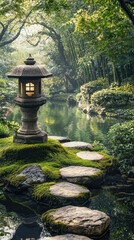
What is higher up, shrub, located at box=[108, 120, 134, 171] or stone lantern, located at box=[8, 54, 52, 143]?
stone lantern, located at box=[8, 54, 52, 143]

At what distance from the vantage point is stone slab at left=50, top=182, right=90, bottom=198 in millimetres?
5340

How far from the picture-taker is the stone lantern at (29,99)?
7270 millimetres

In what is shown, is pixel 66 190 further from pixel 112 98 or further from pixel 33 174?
pixel 112 98

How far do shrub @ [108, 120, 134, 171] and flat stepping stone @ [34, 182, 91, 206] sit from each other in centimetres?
221

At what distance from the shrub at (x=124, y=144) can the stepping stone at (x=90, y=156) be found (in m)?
0.52

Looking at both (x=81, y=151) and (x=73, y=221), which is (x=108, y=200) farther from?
(x=81, y=151)

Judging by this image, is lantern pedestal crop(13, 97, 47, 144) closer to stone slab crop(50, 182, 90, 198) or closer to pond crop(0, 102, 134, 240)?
stone slab crop(50, 182, 90, 198)

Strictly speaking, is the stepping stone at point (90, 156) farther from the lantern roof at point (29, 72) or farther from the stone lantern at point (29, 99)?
the lantern roof at point (29, 72)

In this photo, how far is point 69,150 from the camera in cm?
817

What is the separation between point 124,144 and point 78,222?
12.0 ft

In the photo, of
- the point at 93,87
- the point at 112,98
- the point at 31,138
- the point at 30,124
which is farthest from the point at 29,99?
the point at 93,87

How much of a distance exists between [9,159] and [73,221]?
10.1 feet

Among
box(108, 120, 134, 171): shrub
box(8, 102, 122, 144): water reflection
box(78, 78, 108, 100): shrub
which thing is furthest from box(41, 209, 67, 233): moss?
box(78, 78, 108, 100): shrub

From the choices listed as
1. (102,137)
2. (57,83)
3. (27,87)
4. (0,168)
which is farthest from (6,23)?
(0,168)
